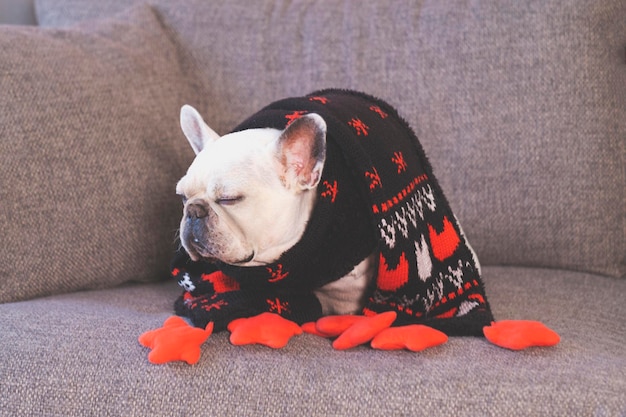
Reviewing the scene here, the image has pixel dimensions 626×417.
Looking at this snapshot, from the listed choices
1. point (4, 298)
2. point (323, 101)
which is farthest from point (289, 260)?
point (4, 298)

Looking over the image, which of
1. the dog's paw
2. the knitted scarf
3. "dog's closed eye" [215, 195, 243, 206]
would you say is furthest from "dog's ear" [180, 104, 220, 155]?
the dog's paw

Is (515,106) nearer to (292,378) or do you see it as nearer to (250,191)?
(250,191)

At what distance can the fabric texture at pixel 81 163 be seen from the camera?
123 cm

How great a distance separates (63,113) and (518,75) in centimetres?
84

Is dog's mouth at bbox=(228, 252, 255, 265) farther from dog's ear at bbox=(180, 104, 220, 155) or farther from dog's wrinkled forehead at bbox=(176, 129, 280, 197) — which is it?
dog's ear at bbox=(180, 104, 220, 155)

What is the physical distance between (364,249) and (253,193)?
191mm

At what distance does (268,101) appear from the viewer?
1.53 metres

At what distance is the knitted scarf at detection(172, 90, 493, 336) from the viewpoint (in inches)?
42.1

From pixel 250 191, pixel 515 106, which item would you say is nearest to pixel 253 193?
pixel 250 191

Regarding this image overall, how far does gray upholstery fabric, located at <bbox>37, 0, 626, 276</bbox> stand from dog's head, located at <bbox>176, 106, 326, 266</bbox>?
491 mm

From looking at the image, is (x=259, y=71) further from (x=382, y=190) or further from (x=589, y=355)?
(x=589, y=355)

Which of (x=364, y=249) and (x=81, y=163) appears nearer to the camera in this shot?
(x=364, y=249)

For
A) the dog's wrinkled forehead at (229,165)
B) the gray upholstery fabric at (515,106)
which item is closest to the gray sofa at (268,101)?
the gray upholstery fabric at (515,106)

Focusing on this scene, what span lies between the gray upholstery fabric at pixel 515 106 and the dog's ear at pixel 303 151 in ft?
1.60
